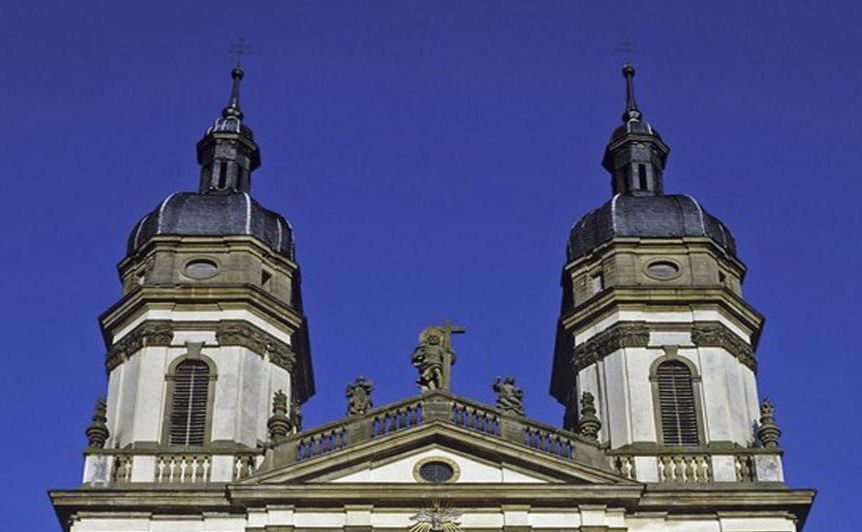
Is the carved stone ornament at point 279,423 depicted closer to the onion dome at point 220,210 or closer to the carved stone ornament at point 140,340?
the carved stone ornament at point 140,340

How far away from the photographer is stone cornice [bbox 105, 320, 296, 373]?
39281mm

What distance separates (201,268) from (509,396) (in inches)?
320

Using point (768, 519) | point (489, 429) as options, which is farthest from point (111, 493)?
point (768, 519)

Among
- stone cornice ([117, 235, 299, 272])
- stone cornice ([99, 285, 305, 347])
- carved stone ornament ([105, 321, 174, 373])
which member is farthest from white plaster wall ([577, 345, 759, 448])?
carved stone ornament ([105, 321, 174, 373])

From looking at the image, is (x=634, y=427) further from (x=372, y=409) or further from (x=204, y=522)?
(x=204, y=522)

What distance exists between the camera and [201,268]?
134 feet

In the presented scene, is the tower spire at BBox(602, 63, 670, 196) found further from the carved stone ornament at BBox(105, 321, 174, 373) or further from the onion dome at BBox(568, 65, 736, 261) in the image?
the carved stone ornament at BBox(105, 321, 174, 373)

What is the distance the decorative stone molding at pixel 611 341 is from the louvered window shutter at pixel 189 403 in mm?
8429

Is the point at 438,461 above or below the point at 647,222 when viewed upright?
below

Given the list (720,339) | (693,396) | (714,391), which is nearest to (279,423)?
(693,396)

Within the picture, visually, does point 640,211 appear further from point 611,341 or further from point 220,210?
point 220,210

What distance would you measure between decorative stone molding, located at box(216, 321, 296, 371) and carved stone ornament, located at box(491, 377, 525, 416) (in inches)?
206

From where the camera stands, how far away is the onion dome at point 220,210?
41344 mm

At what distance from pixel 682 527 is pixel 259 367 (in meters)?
9.96
